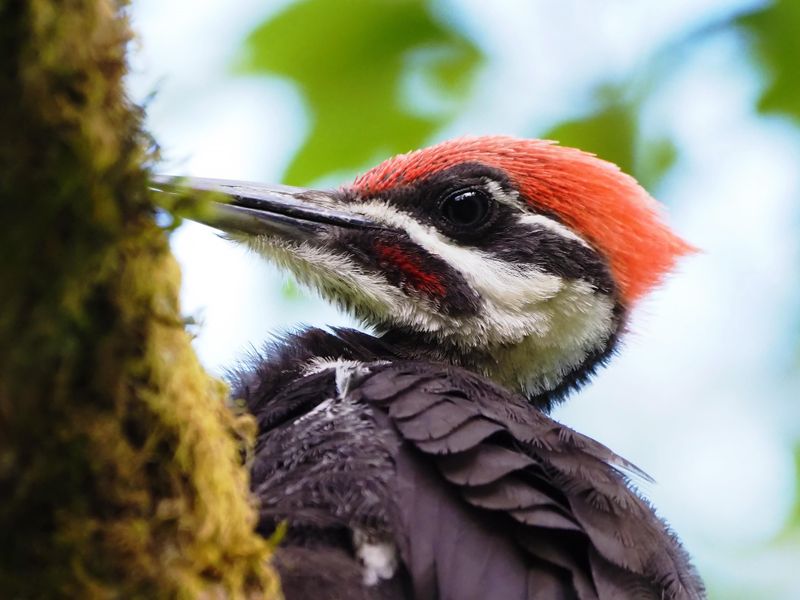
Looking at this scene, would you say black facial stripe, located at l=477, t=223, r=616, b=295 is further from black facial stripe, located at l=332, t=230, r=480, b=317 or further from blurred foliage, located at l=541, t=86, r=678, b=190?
blurred foliage, located at l=541, t=86, r=678, b=190

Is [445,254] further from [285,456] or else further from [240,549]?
[240,549]

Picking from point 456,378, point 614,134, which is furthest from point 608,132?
point 456,378

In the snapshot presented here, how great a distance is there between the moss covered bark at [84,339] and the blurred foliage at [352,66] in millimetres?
3439

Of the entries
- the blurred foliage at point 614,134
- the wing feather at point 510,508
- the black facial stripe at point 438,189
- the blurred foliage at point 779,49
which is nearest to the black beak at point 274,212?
the black facial stripe at point 438,189

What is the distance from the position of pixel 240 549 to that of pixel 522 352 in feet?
7.79

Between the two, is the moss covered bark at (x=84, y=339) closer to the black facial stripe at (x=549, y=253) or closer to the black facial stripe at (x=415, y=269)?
the black facial stripe at (x=415, y=269)

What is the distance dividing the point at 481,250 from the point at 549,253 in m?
0.27

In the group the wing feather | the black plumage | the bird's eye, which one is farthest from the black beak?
the wing feather

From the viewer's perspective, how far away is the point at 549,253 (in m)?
4.01

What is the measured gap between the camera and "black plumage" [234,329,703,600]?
256 centimetres

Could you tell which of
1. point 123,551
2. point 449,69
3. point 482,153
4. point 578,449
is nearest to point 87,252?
point 123,551

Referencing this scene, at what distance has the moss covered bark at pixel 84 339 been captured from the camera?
135cm

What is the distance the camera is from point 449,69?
547cm

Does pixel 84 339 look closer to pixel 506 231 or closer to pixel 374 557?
pixel 374 557
